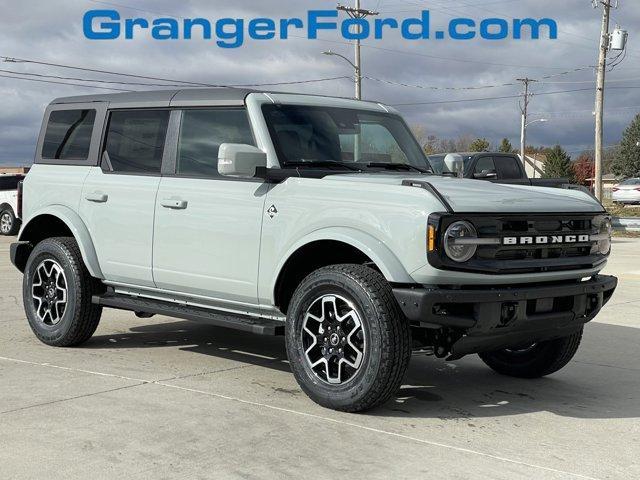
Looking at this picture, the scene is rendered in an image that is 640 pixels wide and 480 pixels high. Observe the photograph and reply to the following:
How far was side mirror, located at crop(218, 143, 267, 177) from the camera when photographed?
18.1 ft

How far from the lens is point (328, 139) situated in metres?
6.21

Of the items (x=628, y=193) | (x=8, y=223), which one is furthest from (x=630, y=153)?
(x=8, y=223)

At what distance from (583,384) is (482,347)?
1490 millimetres

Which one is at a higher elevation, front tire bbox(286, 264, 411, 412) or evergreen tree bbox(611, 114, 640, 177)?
evergreen tree bbox(611, 114, 640, 177)

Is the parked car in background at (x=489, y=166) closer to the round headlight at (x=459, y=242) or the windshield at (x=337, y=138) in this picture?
the windshield at (x=337, y=138)

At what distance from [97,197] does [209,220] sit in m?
1.27

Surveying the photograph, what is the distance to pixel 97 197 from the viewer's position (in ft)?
22.5

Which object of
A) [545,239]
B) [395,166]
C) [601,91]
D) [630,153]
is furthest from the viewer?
[630,153]

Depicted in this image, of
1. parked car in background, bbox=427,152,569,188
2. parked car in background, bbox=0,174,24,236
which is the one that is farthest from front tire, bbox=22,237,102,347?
parked car in background, bbox=0,174,24,236

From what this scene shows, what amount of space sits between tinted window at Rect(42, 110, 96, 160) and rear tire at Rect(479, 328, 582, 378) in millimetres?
3617

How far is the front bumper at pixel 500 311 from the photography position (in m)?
4.91

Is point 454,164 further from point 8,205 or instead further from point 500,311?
point 8,205

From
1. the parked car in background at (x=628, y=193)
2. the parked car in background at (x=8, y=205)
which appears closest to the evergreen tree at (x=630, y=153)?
the parked car in background at (x=628, y=193)

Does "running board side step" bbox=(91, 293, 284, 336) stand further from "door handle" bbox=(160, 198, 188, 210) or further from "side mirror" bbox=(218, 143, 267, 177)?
"side mirror" bbox=(218, 143, 267, 177)
